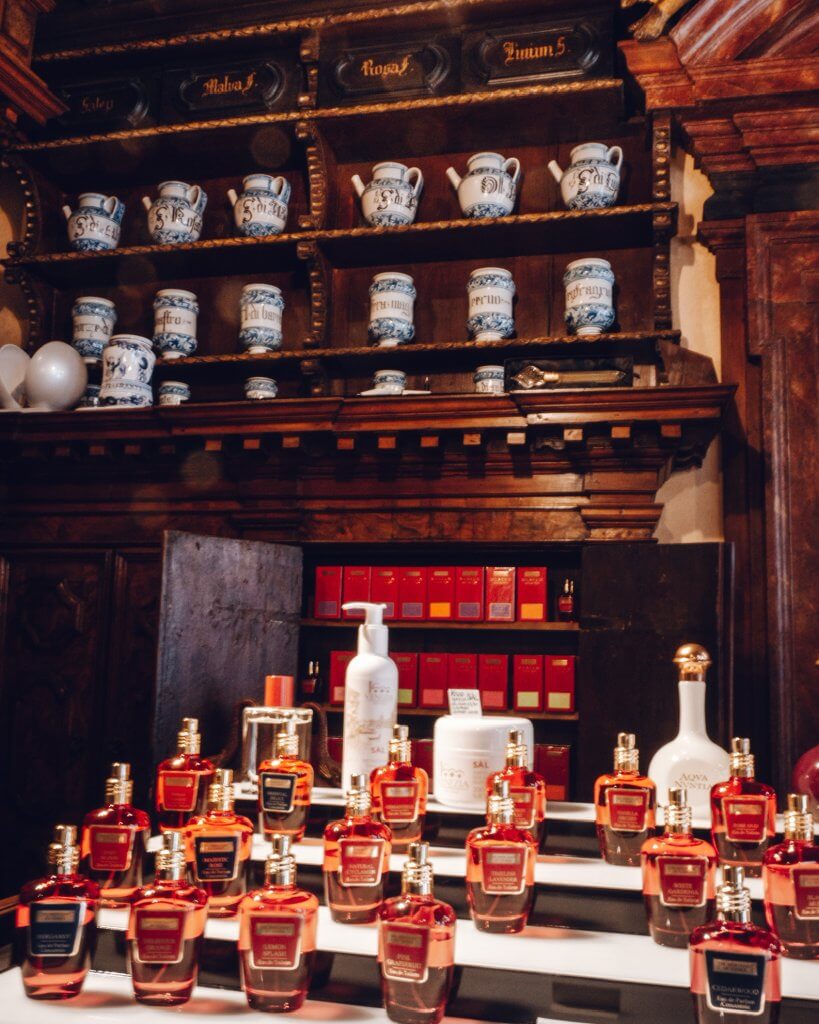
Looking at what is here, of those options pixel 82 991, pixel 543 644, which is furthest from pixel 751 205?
pixel 82 991

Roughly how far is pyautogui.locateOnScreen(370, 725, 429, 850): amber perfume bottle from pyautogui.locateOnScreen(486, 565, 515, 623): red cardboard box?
1.51 metres

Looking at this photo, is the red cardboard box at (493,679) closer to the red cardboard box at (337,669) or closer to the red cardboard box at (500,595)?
the red cardboard box at (500,595)

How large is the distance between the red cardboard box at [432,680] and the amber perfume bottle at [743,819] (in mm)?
1693

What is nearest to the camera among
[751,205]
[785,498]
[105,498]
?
[785,498]

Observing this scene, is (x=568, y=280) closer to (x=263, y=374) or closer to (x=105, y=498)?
(x=263, y=374)

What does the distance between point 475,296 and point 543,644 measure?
1110mm

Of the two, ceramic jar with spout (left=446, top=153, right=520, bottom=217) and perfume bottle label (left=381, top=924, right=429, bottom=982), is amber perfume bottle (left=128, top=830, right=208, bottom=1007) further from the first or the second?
ceramic jar with spout (left=446, top=153, right=520, bottom=217)

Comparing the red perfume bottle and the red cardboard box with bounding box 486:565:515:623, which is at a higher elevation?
the red cardboard box with bounding box 486:565:515:623

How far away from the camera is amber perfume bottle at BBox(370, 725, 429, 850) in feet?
4.84

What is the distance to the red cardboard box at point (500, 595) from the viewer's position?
9.84 feet

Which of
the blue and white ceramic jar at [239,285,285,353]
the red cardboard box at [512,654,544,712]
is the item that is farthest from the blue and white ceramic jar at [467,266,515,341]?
the red cardboard box at [512,654,544,712]

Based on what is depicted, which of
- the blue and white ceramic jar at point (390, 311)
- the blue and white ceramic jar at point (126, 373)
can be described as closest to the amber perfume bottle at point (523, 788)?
the blue and white ceramic jar at point (390, 311)

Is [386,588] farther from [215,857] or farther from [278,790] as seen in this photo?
[215,857]

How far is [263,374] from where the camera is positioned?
332cm
